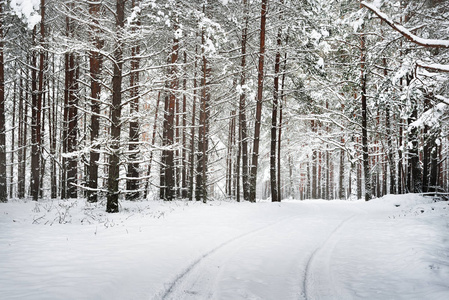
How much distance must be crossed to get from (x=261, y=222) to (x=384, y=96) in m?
→ 6.49

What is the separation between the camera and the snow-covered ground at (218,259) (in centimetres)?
425

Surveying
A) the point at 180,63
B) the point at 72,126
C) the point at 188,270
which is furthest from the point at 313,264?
the point at 72,126

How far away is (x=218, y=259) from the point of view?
5.88 metres

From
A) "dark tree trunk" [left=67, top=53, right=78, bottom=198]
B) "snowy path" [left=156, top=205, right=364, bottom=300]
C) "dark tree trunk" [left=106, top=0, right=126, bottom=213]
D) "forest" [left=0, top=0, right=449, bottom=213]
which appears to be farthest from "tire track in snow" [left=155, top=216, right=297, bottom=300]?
"dark tree trunk" [left=67, top=53, right=78, bottom=198]

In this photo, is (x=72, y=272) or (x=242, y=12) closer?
(x=72, y=272)

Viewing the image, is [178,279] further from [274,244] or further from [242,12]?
[242,12]

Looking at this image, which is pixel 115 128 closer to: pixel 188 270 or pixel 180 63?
pixel 180 63

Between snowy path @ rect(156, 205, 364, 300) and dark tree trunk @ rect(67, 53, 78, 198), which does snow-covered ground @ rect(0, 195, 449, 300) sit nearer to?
snowy path @ rect(156, 205, 364, 300)

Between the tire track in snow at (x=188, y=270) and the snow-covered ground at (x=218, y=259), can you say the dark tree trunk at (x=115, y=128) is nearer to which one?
the snow-covered ground at (x=218, y=259)

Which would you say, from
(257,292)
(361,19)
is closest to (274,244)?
(257,292)

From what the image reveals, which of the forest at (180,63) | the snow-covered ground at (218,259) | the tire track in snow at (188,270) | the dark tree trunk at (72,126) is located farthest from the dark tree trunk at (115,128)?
the dark tree trunk at (72,126)

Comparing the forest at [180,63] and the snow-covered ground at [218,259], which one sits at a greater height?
the forest at [180,63]

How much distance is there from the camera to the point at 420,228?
8406 mm

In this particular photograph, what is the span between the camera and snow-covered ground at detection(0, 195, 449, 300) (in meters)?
4.25
